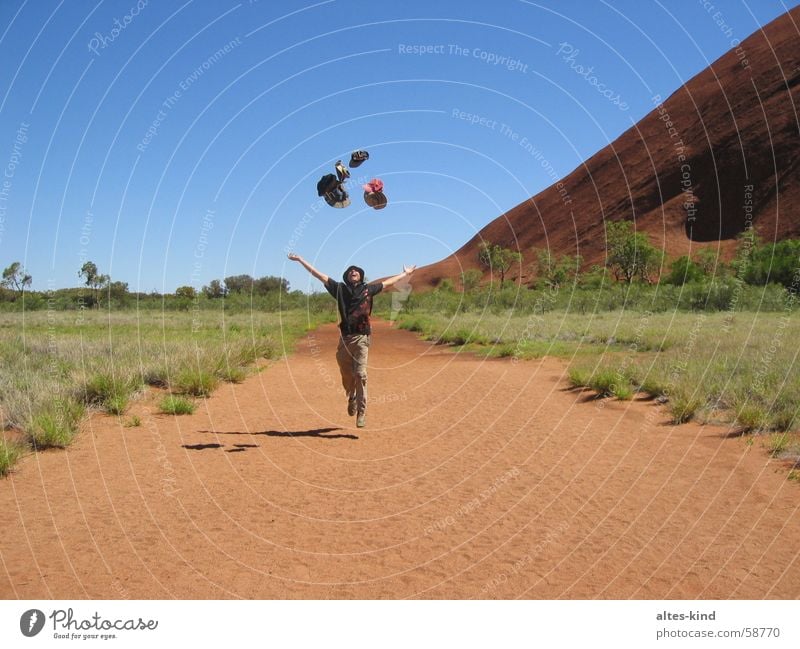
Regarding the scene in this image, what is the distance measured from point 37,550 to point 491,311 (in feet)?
151

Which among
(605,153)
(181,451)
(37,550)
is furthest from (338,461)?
(605,153)

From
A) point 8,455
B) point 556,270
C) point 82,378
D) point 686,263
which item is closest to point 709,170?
point 556,270

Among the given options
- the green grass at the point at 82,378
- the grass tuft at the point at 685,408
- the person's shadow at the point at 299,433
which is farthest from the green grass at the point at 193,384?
the grass tuft at the point at 685,408

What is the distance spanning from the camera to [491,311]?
5022 centimetres

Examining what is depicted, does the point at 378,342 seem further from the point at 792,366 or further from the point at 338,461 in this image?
the point at 338,461

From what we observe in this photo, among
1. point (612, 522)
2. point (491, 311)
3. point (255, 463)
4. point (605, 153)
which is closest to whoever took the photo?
point (612, 522)

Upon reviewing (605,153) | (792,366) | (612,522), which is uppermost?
(605,153)

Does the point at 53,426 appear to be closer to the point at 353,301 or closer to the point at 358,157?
the point at 353,301

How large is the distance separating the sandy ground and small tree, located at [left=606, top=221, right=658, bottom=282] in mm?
50676

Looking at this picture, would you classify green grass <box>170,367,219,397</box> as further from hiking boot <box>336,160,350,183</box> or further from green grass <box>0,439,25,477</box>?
hiking boot <box>336,160,350,183</box>

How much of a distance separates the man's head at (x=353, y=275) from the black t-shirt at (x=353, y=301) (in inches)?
2.5

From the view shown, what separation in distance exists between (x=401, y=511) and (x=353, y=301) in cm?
372

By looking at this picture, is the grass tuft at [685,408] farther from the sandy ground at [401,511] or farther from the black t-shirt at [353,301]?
the black t-shirt at [353,301]

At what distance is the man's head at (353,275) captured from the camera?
31.2ft
